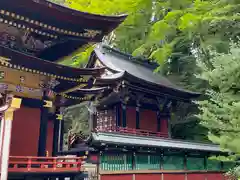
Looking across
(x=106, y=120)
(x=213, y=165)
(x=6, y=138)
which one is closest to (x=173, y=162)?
(x=213, y=165)

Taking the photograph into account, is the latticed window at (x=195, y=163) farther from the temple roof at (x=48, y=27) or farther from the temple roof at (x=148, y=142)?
the temple roof at (x=48, y=27)

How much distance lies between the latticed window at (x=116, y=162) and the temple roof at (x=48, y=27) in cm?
421

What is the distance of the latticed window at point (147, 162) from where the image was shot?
40.9ft

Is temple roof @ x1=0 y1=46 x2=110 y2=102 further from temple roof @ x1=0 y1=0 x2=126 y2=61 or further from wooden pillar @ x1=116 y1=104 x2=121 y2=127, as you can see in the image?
wooden pillar @ x1=116 y1=104 x2=121 y2=127

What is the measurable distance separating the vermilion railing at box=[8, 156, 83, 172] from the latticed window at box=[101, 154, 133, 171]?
140 cm

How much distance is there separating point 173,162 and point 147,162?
1853 mm

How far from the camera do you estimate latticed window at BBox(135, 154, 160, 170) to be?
12461 mm

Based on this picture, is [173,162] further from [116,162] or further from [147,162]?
[116,162]

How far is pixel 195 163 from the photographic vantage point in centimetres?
1525

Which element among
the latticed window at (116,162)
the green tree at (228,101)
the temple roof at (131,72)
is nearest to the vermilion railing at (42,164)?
the latticed window at (116,162)

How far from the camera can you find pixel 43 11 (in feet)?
29.0

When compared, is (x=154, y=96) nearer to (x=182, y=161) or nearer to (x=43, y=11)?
(x=182, y=161)

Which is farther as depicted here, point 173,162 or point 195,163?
point 195,163

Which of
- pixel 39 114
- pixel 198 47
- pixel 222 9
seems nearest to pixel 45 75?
pixel 39 114
